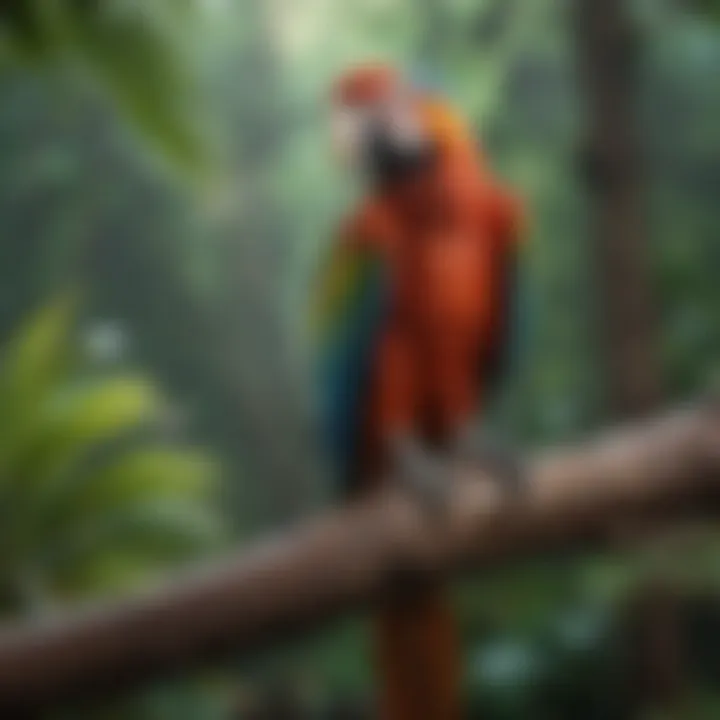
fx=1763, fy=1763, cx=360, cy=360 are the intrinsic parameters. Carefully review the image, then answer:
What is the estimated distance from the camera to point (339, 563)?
0.99 meters

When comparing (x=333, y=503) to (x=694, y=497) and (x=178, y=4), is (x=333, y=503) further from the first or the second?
(x=178, y=4)

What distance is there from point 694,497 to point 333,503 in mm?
212

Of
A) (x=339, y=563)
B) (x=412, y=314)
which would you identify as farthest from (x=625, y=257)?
(x=339, y=563)

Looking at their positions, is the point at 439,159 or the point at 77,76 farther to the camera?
the point at 77,76

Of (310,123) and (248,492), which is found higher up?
(310,123)

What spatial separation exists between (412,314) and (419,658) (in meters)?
0.20

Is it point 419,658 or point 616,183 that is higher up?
point 616,183

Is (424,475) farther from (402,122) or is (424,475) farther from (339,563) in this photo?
(402,122)

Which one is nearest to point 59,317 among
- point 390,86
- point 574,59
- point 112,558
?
point 112,558

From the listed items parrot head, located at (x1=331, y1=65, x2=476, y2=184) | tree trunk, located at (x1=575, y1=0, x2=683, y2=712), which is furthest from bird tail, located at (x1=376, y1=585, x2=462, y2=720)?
parrot head, located at (x1=331, y1=65, x2=476, y2=184)

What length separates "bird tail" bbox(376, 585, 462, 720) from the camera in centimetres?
102

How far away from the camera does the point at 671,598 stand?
1062 millimetres

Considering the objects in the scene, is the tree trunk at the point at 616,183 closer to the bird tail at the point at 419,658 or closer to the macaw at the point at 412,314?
the macaw at the point at 412,314

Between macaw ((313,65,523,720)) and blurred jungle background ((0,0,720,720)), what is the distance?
1.0 inches
